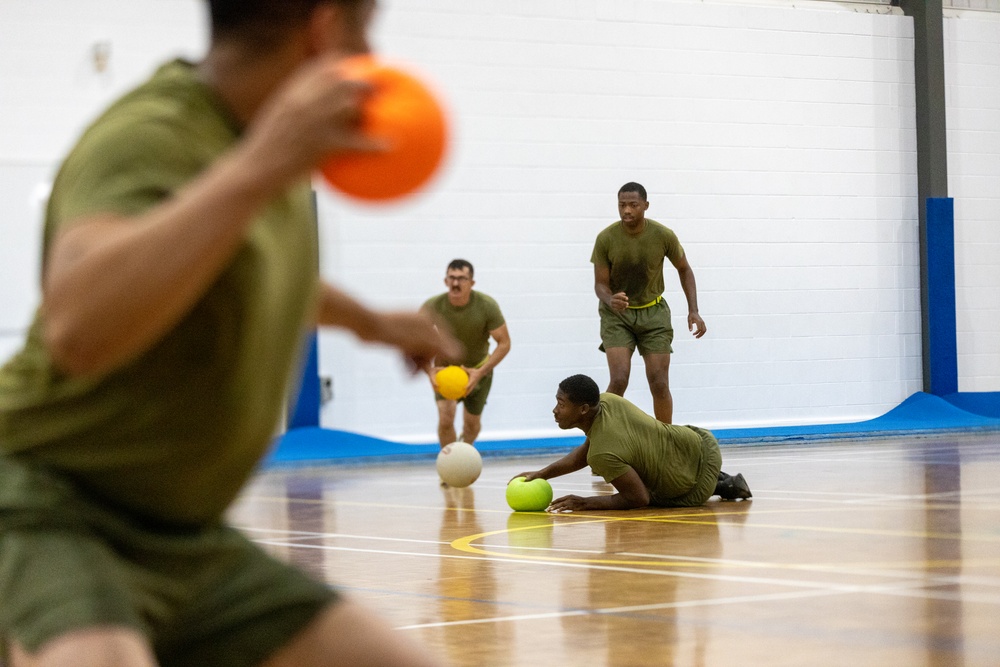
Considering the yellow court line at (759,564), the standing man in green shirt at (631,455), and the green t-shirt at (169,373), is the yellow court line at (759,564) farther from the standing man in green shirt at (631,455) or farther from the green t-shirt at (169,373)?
the green t-shirt at (169,373)

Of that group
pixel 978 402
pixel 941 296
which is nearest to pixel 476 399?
pixel 941 296

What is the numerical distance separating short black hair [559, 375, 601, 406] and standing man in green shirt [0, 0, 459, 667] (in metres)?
5.39

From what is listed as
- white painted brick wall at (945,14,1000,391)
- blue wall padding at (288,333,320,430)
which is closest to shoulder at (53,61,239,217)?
blue wall padding at (288,333,320,430)

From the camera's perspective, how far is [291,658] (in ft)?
6.29

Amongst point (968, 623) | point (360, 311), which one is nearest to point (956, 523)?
point (968, 623)

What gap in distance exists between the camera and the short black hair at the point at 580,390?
7.35 metres

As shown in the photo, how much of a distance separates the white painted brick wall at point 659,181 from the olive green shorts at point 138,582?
443 inches

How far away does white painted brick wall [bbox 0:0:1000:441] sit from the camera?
1317cm

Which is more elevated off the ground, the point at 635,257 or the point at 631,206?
the point at 631,206

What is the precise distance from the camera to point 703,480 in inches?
309

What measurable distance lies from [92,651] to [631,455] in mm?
6058

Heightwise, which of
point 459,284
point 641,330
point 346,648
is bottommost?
point 346,648

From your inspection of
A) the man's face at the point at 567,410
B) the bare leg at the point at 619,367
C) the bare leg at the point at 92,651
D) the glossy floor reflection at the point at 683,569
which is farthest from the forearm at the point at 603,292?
the bare leg at the point at 92,651

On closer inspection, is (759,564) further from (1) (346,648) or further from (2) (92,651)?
(2) (92,651)
